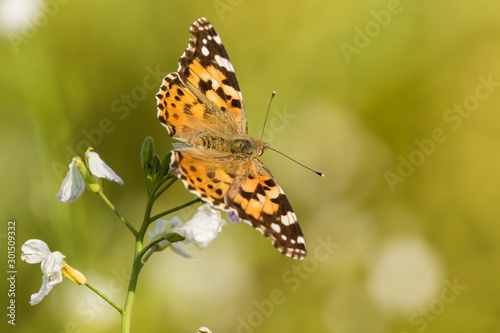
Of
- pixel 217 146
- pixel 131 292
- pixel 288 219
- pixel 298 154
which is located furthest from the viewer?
pixel 298 154

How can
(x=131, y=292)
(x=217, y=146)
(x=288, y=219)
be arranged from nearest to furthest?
(x=131, y=292), (x=288, y=219), (x=217, y=146)

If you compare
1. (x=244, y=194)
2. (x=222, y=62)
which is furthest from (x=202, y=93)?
(x=244, y=194)

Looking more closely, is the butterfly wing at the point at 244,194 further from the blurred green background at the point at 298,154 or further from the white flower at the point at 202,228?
the blurred green background at the point at 298,154

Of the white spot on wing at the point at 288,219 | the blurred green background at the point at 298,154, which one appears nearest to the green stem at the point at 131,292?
the white spot on wing at the point at 288,219

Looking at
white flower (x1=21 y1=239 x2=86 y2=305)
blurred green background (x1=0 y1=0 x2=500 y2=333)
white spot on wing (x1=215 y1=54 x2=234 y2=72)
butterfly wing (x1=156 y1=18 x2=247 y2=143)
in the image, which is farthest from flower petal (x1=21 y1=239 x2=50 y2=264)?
blurred green background (x1=0 y1=0 x2=500 y2=333)

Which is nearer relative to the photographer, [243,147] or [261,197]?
[261,197]

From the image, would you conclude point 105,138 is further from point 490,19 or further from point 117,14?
point 490,19

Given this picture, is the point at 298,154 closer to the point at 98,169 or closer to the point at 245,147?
the point at 245,147
